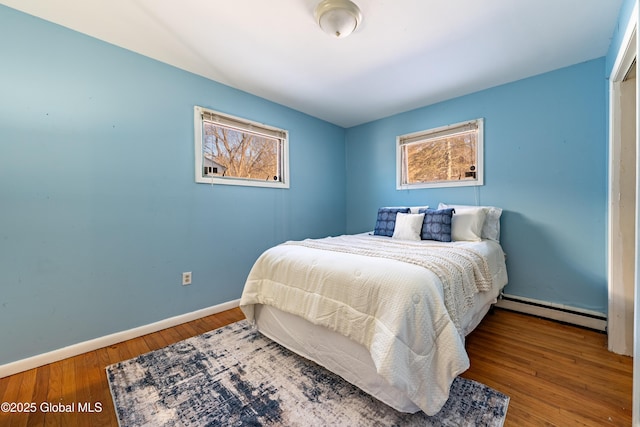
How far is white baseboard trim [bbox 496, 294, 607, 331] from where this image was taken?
210cm

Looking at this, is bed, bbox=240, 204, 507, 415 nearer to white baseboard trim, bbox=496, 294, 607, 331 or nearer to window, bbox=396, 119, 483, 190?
white baseboard trim, bbox=496, 294, 607, 331

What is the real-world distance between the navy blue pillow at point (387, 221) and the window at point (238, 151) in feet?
4.04

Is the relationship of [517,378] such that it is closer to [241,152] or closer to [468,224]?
[468,224]

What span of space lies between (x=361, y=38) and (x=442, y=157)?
1772 millimetres

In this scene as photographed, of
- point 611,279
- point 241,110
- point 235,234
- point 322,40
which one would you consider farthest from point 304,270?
point 611,279

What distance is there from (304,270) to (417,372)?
83 cm

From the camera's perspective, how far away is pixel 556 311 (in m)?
2.28

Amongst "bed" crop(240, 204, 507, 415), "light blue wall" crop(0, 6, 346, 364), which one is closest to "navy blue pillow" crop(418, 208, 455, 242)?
"bed" crop(240, 204, 507, 415)

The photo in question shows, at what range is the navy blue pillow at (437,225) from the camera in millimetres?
2412

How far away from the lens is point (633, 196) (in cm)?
175

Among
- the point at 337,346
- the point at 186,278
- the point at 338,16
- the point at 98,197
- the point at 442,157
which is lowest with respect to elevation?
the point at 337,346

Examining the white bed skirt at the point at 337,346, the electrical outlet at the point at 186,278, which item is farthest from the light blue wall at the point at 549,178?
the electrical outlet at the point at 186,278

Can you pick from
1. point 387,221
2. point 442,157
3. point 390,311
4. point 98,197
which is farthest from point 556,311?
point 98,197

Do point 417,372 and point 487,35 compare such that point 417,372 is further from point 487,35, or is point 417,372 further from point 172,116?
point 172,116
